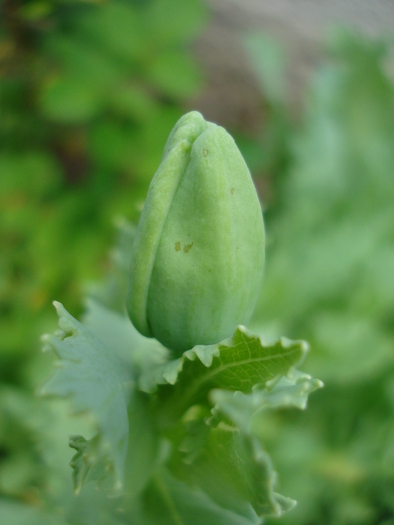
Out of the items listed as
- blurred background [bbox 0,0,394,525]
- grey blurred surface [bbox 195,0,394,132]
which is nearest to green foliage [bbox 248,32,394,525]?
blurred background [bbox 0,0,394,525]

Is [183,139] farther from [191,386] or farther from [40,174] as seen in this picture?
[40,174]

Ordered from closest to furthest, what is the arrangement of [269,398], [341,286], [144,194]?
[269,398] < [341,286] < [144,194]

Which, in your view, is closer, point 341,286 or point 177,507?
point 177,507

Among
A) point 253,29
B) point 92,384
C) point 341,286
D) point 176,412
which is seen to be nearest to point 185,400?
point 176,412

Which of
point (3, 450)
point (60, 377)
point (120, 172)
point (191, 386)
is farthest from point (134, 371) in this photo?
point (120, 172)

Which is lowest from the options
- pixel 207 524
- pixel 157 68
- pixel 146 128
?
pixel 207 524

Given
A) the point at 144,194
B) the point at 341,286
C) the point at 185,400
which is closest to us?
the point at 185,400

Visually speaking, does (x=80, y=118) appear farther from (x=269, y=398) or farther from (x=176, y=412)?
(x=269, y=398)

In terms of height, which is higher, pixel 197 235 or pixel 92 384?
pixel 197 235
